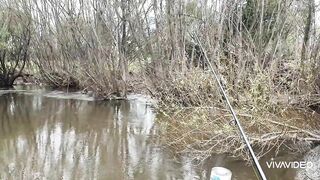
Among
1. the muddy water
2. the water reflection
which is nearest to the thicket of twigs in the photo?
the muddy water

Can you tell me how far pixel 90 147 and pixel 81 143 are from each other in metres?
0.31

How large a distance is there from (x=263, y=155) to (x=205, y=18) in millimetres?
3797

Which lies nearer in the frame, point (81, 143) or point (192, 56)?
point (81, 143)

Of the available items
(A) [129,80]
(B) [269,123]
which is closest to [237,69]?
(B) [269,123]

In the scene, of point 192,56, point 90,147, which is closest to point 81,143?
point 90,147

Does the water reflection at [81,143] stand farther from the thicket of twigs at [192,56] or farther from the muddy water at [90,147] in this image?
the thicket of twigs at [192,56]

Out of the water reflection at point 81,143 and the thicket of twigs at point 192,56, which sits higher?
the thicket of twigs at point 192,56

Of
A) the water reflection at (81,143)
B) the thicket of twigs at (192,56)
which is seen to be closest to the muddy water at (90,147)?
the water reflection at (81,143)

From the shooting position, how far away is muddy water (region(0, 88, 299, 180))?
16.3 ft

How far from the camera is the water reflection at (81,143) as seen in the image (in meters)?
5.03

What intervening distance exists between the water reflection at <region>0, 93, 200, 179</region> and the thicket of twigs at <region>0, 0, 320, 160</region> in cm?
58

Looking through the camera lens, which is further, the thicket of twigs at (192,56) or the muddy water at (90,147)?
the thicket of twigs at (192,56)

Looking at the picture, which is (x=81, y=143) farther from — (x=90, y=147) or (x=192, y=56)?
(x=192, y=56)

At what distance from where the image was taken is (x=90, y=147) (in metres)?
6.25
